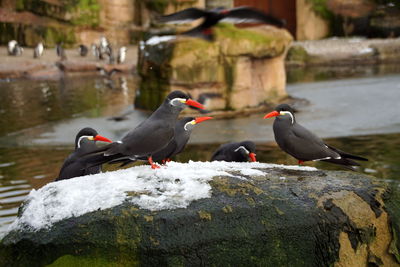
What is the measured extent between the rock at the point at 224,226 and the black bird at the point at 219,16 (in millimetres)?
4688

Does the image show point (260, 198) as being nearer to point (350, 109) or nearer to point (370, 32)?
point (350, 109)

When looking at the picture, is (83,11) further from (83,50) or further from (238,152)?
(238,152)

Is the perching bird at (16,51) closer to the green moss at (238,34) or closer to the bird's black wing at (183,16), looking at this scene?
the green moss at (238,34)

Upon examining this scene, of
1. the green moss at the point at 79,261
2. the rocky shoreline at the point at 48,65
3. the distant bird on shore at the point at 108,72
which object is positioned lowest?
the green moss at the point at 79,261

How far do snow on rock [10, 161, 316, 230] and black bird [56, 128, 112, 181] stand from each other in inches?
26.9

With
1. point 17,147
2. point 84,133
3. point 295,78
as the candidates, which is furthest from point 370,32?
point 84,133

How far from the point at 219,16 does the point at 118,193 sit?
6.11m

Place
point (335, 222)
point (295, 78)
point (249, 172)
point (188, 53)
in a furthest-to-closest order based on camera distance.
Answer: point (295, 78) < point (188, 53) < point (249, 172) < point (335, 222)

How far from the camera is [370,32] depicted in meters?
25.3

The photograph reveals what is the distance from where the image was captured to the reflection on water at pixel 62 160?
21.8ft

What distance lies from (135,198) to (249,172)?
852mm

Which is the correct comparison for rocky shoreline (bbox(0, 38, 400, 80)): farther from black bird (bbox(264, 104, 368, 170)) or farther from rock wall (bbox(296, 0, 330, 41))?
black bird (bbox(264, 104, 368, 170))

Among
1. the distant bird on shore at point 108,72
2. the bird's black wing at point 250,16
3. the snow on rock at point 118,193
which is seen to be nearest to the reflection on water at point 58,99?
the distant bird on shore at point 108,72

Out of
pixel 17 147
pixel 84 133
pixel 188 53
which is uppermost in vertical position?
pixel 188 53
